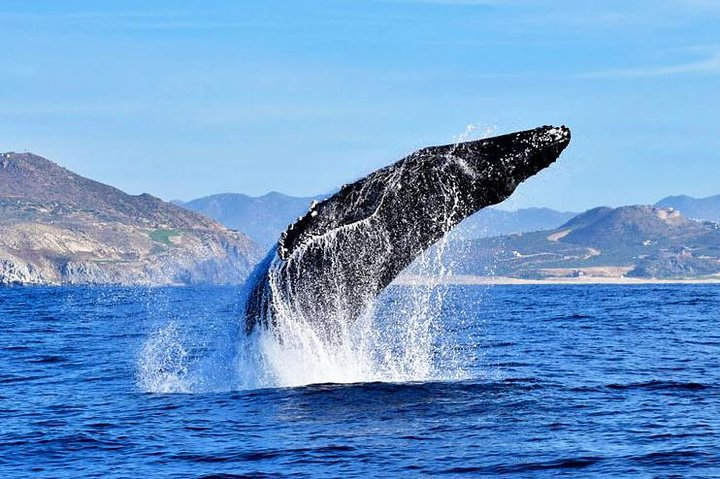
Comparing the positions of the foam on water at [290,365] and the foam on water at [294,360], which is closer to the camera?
the foam on water at [294,360]

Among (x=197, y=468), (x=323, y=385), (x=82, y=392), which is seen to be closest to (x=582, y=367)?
(x=323, y=385)

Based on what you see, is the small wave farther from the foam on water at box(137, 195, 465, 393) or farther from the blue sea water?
the foam on water at box(137, 195, 465, 393)

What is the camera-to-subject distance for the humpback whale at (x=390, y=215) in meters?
12.6

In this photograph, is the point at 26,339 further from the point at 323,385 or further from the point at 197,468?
the point at 197,468

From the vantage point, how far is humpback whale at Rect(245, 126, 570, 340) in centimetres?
1264

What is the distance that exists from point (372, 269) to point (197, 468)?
417 cm

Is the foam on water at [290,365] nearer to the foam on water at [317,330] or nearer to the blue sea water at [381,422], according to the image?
the foam on water at [317,330]

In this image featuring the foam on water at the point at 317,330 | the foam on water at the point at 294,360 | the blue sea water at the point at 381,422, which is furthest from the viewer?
the foam on water at the point at 294,360

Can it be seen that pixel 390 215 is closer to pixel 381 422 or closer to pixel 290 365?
pixel 381 422

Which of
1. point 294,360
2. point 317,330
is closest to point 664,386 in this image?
point 317,330

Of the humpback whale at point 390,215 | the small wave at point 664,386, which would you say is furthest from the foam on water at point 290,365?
the small wave at point 664,386

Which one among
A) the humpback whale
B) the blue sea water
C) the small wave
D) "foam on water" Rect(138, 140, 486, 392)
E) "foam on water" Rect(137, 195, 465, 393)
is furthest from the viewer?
the small wave

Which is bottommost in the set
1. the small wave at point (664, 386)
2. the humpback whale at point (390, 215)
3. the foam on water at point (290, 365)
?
the small wave at point (664, 386)

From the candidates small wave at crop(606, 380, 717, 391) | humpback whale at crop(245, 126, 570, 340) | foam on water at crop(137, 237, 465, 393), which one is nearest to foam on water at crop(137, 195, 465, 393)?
foam on water at crop(137, 237, 465, 393)
